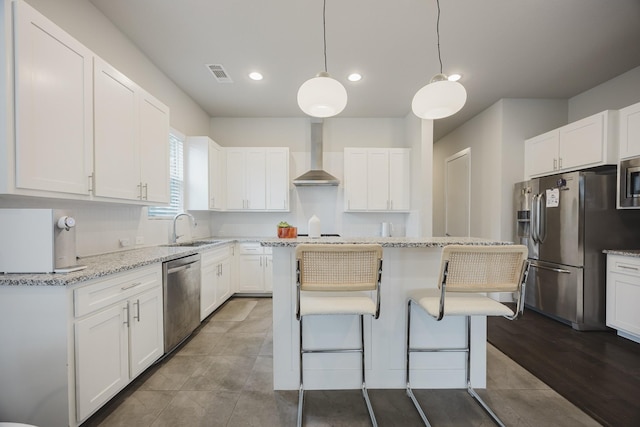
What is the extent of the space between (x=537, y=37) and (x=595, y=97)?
1.89m

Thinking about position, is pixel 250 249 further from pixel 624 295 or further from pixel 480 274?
pixel 624 295

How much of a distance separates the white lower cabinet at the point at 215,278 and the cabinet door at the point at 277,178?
3.30 feet

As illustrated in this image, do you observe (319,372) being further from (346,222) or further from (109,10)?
(109,10)

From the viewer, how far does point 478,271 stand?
1600mm

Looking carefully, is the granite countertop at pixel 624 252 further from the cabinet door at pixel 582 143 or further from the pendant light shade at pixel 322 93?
the pendant light shade at pixel 322 93

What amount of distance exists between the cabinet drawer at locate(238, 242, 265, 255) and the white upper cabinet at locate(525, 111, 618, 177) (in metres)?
4.10

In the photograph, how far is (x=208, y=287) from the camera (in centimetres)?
332

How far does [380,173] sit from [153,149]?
127 inches

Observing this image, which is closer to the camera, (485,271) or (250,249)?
(485,271)

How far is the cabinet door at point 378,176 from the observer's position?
179 inches

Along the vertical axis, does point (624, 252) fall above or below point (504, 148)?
below

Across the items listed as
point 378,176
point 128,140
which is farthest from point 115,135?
point 378,176

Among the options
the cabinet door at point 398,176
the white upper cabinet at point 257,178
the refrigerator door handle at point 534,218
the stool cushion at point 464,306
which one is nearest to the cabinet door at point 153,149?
the white upper cabinet at point 257,178

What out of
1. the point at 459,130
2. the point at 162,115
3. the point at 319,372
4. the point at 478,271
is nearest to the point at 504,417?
the point at 478,271
